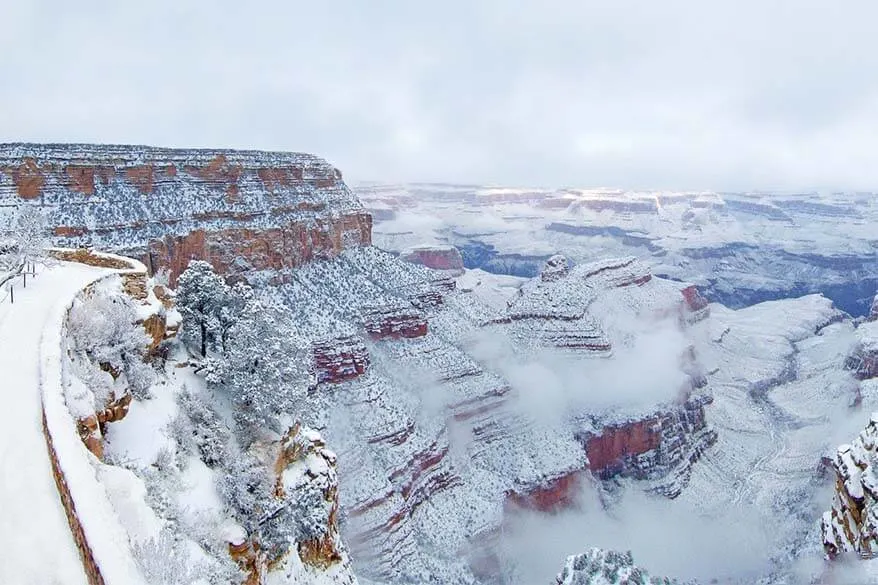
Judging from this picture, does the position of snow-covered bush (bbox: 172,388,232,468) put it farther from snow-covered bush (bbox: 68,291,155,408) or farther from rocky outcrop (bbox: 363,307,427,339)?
rocky outcrop (bbox: 363,307,427,339)

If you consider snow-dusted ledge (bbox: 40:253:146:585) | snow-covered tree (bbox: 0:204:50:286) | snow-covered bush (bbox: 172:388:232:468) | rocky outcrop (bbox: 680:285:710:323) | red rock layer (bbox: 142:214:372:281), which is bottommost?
rocky outcrop (bbox: 680:285:710:323)

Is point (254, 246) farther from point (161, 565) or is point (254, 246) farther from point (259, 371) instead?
point (161, 565)

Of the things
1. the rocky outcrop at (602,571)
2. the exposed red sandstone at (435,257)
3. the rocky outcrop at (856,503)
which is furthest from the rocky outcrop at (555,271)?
the exposed red sandstone at (435,257)

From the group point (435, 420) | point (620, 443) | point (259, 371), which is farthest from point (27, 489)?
point (620, 443)

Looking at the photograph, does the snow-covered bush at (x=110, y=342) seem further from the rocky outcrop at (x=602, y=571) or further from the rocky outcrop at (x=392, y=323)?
the rocky outcrop at (x=392, y=323)

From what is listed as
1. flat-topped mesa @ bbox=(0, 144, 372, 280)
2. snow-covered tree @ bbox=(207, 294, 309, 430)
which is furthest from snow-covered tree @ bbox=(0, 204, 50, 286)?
flat-topped mesa @ bbox=(0, 144, 372, 280)

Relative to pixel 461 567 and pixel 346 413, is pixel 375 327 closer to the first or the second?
pixel 346 413

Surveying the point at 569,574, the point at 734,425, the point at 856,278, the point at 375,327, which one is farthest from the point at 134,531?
the point at 856,278
